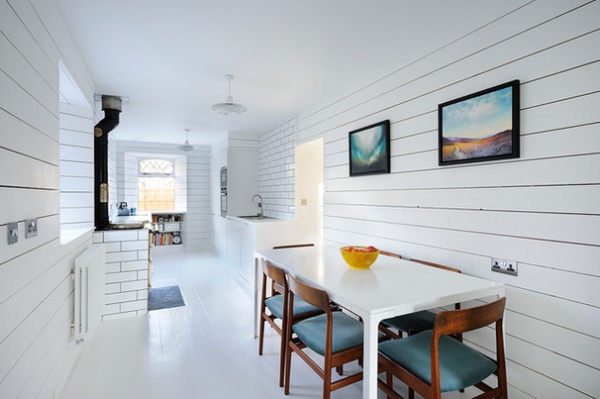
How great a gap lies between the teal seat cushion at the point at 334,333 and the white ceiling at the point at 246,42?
1960 millimetres

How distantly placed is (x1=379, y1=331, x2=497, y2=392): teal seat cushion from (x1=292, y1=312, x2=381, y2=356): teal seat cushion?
0.59 ft

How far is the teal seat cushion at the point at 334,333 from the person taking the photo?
168 cm

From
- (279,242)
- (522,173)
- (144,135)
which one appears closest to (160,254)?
(144,135)

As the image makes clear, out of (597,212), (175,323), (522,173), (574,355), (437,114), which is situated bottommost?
(175,323)

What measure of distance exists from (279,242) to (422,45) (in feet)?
9.55

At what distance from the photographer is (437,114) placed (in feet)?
7.34

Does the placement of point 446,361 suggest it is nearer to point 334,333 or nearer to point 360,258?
point 334,333

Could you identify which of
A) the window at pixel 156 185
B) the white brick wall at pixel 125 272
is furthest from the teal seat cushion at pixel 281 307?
the window at pixel 156 185

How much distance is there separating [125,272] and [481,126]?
3.55 m

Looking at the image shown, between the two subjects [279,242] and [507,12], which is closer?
[507,12]

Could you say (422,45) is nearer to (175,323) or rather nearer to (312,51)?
(312,51)

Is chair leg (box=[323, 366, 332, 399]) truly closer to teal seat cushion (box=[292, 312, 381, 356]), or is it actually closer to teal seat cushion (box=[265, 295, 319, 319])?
teal seat cushion (box=[292, 312, 381, 356])

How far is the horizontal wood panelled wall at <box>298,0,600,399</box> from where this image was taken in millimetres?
1488

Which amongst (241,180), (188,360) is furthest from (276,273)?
(241,180)
